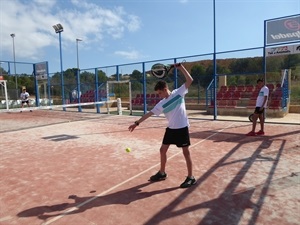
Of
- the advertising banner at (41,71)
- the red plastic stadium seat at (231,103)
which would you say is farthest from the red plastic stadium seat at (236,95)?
the advertising banner at (41,71)

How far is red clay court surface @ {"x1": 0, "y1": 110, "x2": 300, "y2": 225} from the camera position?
370cm

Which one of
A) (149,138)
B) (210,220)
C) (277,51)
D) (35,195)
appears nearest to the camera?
(210,220)

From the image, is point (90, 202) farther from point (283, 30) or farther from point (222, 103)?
point (222, 103)

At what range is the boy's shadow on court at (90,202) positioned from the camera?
3877 millimetres

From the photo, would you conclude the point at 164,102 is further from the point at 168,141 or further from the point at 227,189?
the point at 227,189

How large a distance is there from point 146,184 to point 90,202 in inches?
43.3

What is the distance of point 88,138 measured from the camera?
368 inches

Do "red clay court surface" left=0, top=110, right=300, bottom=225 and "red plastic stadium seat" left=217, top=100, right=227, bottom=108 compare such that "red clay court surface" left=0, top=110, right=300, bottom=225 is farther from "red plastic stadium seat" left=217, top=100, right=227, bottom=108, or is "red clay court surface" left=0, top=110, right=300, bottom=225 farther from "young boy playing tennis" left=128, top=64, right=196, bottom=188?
"red plastic stadium seat" left=217, top=100, right=227, bottom=108

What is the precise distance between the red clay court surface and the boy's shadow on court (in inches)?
0.6

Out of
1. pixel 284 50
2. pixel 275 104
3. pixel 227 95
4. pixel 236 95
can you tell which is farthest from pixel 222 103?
pixel 284 50

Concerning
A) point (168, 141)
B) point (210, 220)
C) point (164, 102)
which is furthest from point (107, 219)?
point (164, 102)

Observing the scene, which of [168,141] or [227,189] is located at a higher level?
[168,141]

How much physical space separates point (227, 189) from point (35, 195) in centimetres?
323

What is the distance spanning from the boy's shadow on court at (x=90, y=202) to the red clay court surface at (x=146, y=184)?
15mm
